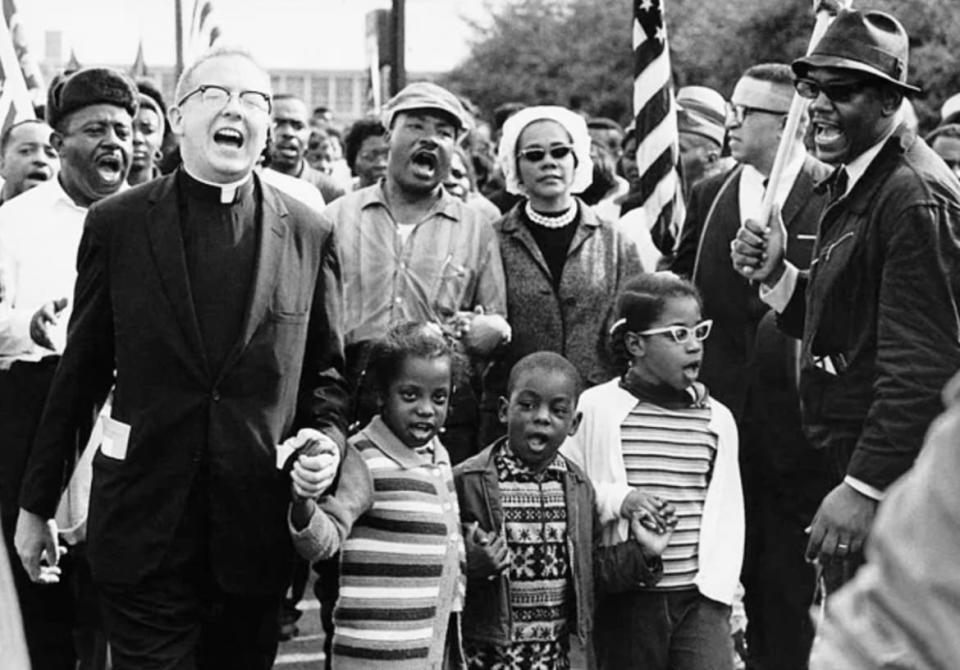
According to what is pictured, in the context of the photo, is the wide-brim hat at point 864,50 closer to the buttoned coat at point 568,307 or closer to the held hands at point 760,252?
the held hands at point 760,252

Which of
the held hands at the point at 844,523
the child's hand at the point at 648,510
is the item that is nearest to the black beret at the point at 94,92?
the child's hand at the point at 648,510

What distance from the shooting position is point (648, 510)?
6.96 m

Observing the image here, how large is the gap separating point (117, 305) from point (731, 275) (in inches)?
127

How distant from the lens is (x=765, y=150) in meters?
8.52

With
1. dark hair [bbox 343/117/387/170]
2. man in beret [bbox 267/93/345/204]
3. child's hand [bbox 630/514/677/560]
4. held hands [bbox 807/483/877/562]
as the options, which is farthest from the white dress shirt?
dark hair [bbox 343/117/387/170]

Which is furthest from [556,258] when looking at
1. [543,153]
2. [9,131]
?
[9,131]

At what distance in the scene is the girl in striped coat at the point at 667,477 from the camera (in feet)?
23.1

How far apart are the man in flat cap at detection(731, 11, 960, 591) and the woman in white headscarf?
1.68m

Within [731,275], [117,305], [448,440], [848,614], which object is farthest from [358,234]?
[848,614]

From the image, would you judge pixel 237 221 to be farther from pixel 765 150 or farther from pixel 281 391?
pixel 765 150

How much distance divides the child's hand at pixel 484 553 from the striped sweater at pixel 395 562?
0.05 meters

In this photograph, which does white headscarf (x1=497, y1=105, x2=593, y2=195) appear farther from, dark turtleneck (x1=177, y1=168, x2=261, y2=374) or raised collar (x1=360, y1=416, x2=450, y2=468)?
dark turtleneck (x1=177, y1=168, x2=261, y2=374)

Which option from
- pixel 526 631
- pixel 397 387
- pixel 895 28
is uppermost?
pixel 895 28

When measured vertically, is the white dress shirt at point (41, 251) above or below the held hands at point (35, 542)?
above
